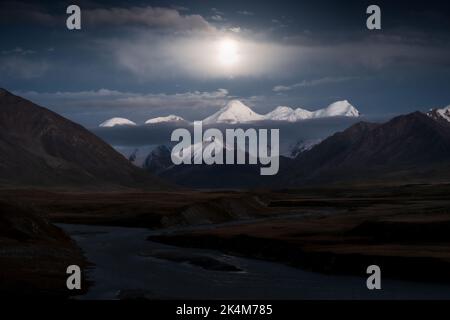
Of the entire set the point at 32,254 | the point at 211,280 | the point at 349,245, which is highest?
the point at 349,245

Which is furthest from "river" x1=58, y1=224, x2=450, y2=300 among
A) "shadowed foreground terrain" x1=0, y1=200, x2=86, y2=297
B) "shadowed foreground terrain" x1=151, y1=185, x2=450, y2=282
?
"shadowed foreground terrain" x1=0, y1=200, x2=86, y2=297

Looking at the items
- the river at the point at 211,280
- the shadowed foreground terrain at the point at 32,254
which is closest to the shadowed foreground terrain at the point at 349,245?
the river at the point at 211,280

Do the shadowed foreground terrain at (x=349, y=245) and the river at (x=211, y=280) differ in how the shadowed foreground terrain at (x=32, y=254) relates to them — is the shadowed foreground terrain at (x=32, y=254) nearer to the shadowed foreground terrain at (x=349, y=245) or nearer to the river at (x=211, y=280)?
the river at (x=211, y=280)

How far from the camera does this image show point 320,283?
53250 mm

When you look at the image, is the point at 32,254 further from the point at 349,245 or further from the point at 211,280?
the point at 349,245

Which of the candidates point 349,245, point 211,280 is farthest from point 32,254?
point 349,245

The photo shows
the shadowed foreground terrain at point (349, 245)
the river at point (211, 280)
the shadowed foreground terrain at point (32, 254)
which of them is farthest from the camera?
the shadowed foreground terrain at point (349, 245)

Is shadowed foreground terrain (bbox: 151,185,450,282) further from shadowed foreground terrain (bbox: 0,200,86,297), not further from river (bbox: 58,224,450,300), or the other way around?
shadowed foreground terrain (bbox: 0,200,86,297)

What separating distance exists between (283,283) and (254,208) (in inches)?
4075

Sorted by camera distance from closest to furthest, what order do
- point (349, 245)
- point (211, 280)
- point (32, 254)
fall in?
point (211, 280), point (32, 254), point (349, 245)

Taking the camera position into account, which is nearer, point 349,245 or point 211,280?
point 211,280

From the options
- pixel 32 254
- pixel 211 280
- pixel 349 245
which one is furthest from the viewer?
pixel 349 245

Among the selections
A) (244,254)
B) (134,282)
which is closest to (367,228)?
(244,254)

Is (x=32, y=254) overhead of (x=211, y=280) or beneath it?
overhead
